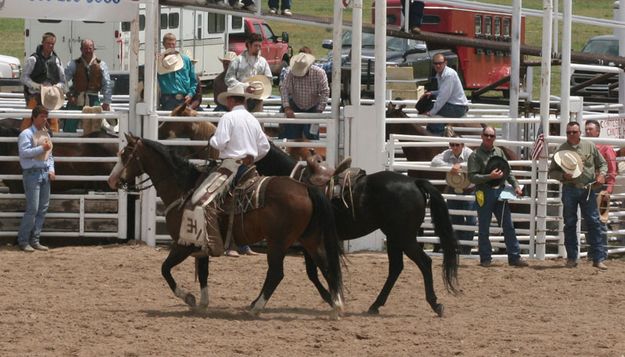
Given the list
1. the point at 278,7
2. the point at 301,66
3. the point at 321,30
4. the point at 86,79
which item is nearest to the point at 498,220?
the point at 301,66

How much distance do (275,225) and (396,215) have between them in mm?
1073

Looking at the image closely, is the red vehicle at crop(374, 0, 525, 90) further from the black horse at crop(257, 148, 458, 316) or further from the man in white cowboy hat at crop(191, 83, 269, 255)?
the man in white cowboy hat at crop(191, 83, 269, 255)

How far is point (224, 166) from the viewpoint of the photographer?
1103 cm

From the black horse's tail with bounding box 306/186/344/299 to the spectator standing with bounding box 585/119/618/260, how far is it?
4.32 m

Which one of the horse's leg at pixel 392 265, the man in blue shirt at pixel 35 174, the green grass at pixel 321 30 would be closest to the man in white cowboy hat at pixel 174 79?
the man in blue shirt at pixel 35 174

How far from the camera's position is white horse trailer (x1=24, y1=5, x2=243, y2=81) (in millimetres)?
29203

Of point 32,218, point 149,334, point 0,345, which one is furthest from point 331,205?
point 32,218

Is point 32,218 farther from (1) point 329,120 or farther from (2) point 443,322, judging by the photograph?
(2) point 443,322

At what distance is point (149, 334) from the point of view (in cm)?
991

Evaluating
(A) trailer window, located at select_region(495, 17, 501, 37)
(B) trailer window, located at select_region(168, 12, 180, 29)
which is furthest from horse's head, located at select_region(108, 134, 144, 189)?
(B) trailer window, located at select_region(168, 12, 180, 29)

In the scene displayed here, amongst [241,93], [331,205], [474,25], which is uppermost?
[474,25]

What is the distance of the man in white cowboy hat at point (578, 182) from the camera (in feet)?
45.7

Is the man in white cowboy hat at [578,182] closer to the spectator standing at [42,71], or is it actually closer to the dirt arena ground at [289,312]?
the dirt arena ground at [289,312]

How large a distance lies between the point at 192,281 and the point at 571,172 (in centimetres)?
398
